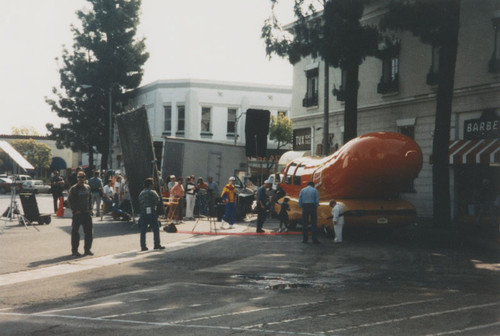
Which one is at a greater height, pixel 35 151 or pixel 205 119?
pixel 205 119

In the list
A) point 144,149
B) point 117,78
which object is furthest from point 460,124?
point 117,78

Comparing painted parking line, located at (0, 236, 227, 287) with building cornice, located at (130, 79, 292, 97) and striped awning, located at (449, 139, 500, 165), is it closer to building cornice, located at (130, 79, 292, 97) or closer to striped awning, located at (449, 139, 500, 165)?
striped awning, located at (449, 139, 500, 165)

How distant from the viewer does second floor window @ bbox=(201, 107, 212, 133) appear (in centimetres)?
5438

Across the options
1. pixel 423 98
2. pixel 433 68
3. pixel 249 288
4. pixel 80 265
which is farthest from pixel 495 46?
pixel 80 265

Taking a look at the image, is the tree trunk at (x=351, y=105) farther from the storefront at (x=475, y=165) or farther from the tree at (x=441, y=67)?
the storefront at (x=475, y=165)

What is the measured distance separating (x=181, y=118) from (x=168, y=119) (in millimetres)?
1214

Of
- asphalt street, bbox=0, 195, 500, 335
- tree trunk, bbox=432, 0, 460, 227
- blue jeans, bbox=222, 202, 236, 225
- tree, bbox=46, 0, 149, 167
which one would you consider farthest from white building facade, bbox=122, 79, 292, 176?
asphalt street, bbox=0, 195, 500, 335

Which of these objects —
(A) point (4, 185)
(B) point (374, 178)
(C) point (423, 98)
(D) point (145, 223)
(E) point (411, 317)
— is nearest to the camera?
(E) point (411, 317)

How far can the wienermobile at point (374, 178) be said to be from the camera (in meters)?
16.3

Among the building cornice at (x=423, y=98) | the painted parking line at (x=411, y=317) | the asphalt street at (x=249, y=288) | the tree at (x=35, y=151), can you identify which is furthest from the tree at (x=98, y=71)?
the painted parking line at (x=411, y=317)

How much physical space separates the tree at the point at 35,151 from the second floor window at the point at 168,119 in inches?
1047

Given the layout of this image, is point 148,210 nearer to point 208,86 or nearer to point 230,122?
point 208,86

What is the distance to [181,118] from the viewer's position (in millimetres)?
54438

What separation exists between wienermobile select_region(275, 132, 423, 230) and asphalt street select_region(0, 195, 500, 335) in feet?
2.50
